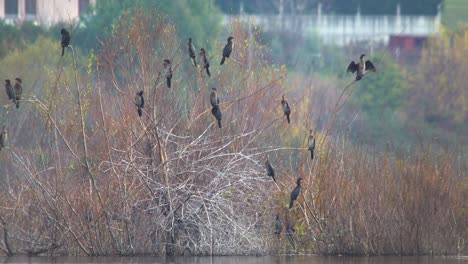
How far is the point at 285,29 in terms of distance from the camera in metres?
64.1

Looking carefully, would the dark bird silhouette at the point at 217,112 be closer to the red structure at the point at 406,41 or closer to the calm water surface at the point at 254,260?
the calm water surface at the point at 254,260

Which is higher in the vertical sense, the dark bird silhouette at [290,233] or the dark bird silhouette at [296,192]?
the dark bird silhouette at [296,192]

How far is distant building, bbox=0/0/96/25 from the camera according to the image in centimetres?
4703

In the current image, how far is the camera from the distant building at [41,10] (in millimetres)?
47031

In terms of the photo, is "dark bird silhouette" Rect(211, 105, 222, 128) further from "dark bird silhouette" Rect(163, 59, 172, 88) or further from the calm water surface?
the calm water surface

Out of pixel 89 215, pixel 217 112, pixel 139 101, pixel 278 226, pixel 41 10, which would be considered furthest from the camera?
pixel 41 10

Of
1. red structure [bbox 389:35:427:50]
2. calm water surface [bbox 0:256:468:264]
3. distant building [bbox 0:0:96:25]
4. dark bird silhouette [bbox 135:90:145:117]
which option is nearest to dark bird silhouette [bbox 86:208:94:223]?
calm water surface [bbox 0:256:468:264]

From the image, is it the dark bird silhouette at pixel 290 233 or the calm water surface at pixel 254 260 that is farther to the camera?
the dark bird silhouette at pixel 290 233

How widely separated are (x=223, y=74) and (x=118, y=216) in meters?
3.91

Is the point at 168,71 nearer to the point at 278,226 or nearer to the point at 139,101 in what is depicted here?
the point at 139,101

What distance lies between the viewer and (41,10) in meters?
48.9

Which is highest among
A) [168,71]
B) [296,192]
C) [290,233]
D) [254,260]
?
[168,71]

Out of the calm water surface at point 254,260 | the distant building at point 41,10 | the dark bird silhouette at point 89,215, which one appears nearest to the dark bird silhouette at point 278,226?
the calm water surface at point 254,260

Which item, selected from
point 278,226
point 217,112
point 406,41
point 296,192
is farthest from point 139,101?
point 406,41
